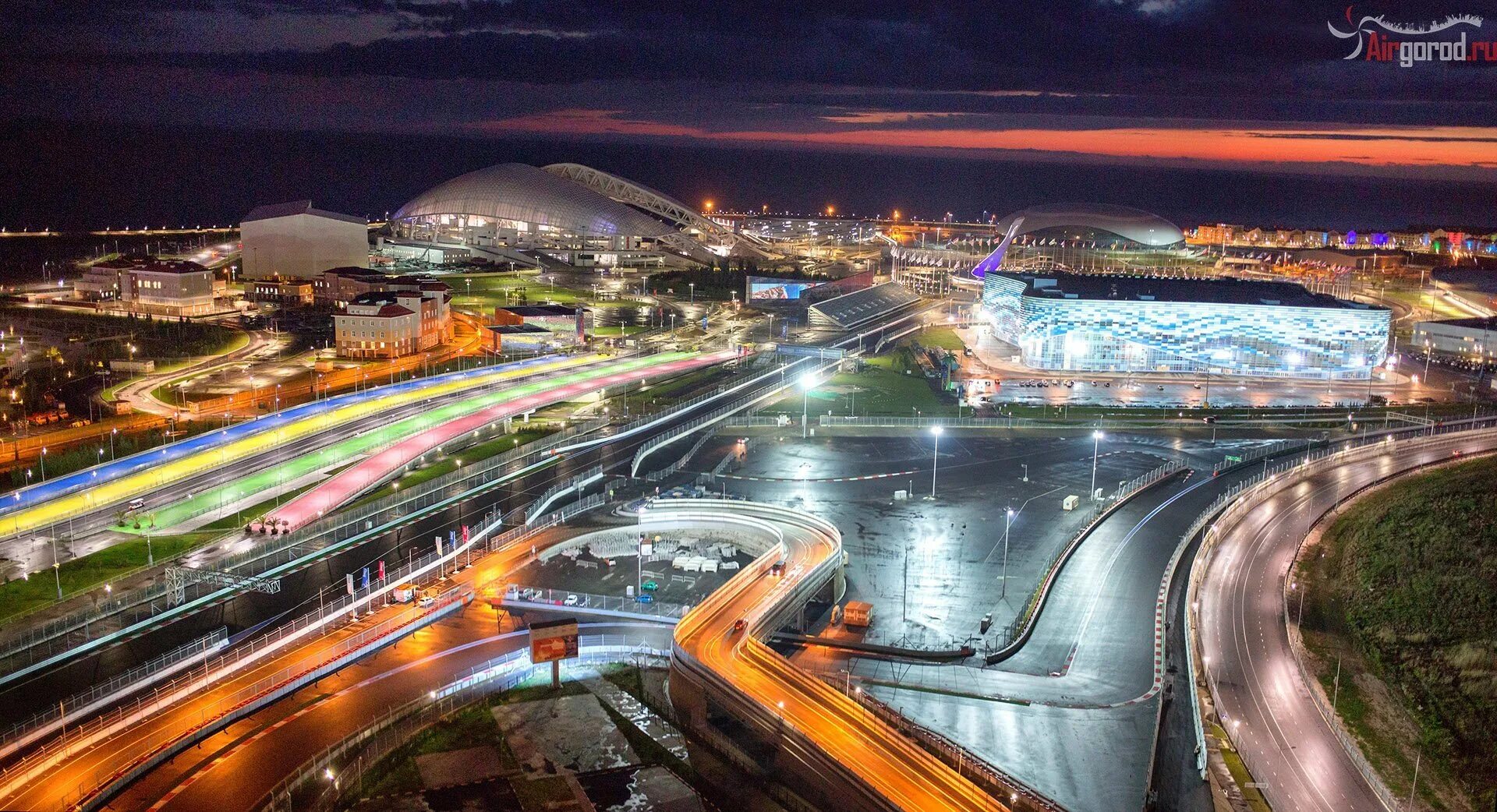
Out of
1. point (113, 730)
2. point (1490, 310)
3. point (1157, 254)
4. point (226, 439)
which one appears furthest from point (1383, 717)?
point (1157, 254)

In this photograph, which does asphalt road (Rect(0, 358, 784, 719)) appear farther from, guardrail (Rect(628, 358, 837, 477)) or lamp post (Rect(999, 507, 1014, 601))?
lamp post (Rect(999, 507, 1014, 601))

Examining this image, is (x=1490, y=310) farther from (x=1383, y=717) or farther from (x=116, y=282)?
(x=116, y=282)

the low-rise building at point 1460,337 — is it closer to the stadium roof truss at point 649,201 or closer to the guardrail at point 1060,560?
the guardrail at point 1060,560

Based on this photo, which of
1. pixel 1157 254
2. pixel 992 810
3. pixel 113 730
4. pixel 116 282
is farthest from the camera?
pixel 1157 254

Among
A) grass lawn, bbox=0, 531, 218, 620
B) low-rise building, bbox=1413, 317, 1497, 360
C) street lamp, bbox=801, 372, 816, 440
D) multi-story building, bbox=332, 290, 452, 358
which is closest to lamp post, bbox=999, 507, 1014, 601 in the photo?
street lamp, bbox=801, 372, 816, 440

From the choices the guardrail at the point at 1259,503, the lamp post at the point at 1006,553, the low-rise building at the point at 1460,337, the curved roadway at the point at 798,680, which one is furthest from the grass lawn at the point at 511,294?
the low-rise building at the point at 1460,337

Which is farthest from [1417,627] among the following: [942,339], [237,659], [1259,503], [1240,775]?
[942,339]
